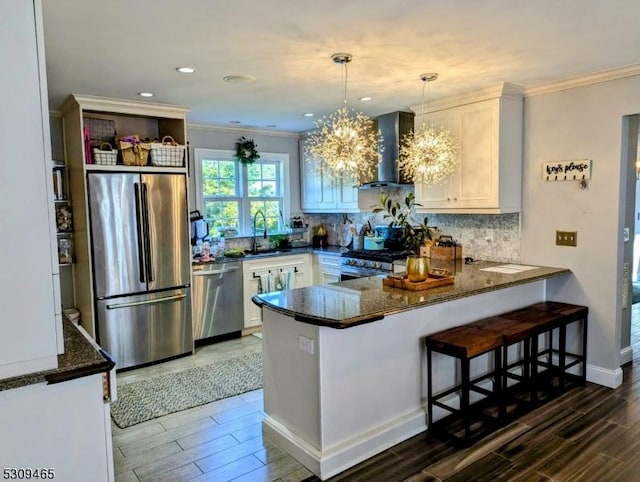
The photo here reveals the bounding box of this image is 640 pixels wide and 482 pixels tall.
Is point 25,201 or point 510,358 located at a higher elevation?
point 25,201

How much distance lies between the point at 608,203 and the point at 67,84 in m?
4.32

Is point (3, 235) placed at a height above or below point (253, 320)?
above

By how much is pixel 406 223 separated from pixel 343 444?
2.53 meters

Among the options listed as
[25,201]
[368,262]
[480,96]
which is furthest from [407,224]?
[25,201]

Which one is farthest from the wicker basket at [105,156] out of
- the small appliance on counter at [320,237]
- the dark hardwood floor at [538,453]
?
the dark hardwood floor at [538,453]

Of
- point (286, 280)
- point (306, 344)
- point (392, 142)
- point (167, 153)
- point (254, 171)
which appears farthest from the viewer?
point (254, 171)

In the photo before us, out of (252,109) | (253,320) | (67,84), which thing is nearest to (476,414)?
(253,320)

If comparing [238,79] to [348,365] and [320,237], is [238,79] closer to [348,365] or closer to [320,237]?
[348,365]

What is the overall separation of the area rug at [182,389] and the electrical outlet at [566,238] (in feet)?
9.32

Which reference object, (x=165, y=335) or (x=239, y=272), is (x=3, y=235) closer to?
(x=165, y=335)

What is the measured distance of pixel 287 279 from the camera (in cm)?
551

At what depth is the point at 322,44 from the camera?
2.65 metres

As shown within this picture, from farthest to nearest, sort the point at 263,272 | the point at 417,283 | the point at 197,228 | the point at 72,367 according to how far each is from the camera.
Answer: the point at 263,272
the point at 197,228
the point at 417,283
the point at 72,367

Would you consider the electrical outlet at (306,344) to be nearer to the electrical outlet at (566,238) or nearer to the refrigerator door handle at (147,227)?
the refrigerator door handle at (147,227)
